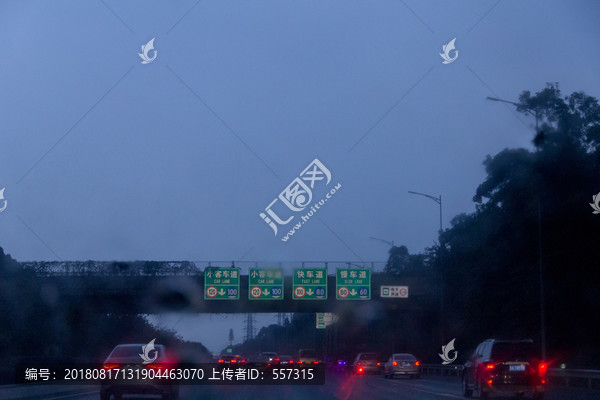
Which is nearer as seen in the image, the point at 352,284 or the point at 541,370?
the point at 541,370

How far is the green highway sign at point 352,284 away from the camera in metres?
49.2

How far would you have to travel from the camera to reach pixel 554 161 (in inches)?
1759

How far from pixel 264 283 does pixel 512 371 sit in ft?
85.0

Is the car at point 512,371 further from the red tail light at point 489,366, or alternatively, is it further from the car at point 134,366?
the car at point 134,366

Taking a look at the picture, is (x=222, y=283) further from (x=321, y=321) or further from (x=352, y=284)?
(x=321, y=321)

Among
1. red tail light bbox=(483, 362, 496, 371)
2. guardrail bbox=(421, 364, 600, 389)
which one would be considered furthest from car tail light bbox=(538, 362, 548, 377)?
guardrail bbox=(421, 364, 600, 389)

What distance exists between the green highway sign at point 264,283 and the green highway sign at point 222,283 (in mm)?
978

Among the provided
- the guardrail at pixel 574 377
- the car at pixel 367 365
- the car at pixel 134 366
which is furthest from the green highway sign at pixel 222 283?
the car at pixel 134 366

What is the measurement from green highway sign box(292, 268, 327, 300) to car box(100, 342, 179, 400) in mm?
26268

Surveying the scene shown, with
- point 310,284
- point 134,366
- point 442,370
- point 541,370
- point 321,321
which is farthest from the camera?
point 321,321

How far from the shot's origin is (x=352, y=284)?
4944 centimetres

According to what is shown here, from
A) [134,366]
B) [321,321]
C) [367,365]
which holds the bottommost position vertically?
[367,365]

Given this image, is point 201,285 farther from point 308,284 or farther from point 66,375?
point 66,375

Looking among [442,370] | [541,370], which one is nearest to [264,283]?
[442,370]
